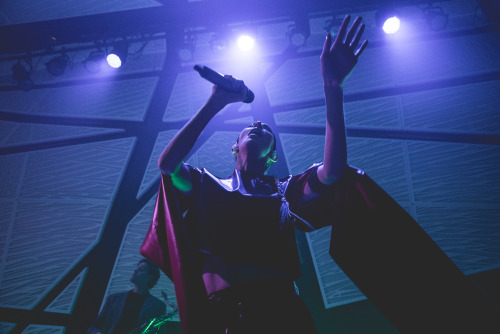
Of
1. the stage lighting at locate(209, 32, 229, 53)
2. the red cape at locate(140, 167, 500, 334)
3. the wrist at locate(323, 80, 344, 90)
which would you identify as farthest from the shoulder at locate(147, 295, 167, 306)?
the stage lighting at locate(209, 32, 229, 53)

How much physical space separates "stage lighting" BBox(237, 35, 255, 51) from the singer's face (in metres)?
2.36

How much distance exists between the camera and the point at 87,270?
9.67ft

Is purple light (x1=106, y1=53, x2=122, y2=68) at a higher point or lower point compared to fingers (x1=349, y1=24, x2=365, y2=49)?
higher

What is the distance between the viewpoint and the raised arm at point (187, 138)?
979mm

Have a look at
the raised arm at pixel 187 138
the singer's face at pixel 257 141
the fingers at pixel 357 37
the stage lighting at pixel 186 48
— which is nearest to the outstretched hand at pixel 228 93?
the raised arm at pixel 187 138

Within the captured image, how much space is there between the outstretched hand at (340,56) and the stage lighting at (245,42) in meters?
2.46

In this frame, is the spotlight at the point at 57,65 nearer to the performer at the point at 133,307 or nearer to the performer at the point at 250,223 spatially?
the performer at the point at 133,307

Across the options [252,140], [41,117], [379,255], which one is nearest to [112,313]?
[252,140]

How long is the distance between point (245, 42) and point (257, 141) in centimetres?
250

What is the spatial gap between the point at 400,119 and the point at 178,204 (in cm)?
311

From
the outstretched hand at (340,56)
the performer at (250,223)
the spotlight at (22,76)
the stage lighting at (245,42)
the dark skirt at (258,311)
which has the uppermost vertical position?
the stage lighting at (245,42)

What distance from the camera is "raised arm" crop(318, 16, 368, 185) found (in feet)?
3.43

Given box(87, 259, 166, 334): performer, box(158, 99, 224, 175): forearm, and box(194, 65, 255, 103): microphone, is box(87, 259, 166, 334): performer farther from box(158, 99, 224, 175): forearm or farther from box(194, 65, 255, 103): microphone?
box(194, 65, 255, 103): microphone

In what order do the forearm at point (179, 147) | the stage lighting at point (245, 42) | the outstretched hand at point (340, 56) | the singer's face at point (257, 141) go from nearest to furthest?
1. the forearm at point (179, 147)
2. the outstretched hand at point (340, 56)
3. the singer's face at point (257, 141)
4. the stage lighting at point (245, 42)
